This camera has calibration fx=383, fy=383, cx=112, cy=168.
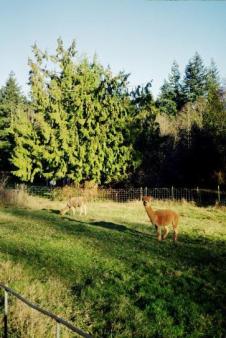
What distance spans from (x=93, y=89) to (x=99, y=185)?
382 inches

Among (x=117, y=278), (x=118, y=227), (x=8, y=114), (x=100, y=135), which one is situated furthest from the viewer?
(x=8, y=114)

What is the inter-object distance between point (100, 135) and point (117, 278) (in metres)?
25.9

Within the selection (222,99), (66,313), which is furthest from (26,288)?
(222,99)

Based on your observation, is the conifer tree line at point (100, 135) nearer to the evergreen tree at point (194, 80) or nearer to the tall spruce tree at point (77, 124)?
the tall spruce tree at point (77, 124)

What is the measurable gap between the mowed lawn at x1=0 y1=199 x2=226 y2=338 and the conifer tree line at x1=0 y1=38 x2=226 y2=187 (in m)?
16.9

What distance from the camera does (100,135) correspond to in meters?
35.3

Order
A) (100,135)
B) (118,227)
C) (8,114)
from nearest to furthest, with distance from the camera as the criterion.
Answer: (118,227) → (100,135) → (8,114)

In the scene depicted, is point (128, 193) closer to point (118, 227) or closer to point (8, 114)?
point (118, 227)

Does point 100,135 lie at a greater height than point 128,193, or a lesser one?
greater

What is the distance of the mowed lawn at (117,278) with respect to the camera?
732 centimetres

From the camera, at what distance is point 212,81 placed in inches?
3167

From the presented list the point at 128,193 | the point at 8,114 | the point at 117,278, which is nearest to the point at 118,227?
the point at 117,278

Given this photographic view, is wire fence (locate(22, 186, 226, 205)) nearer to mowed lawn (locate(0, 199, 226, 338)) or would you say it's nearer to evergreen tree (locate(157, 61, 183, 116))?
mowed lawn (locate(0, 199, 226, 338))

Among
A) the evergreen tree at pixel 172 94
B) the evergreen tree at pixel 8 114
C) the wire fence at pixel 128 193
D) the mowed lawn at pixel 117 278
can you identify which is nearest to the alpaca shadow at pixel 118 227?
the mowed lawn at pixel 117 278
